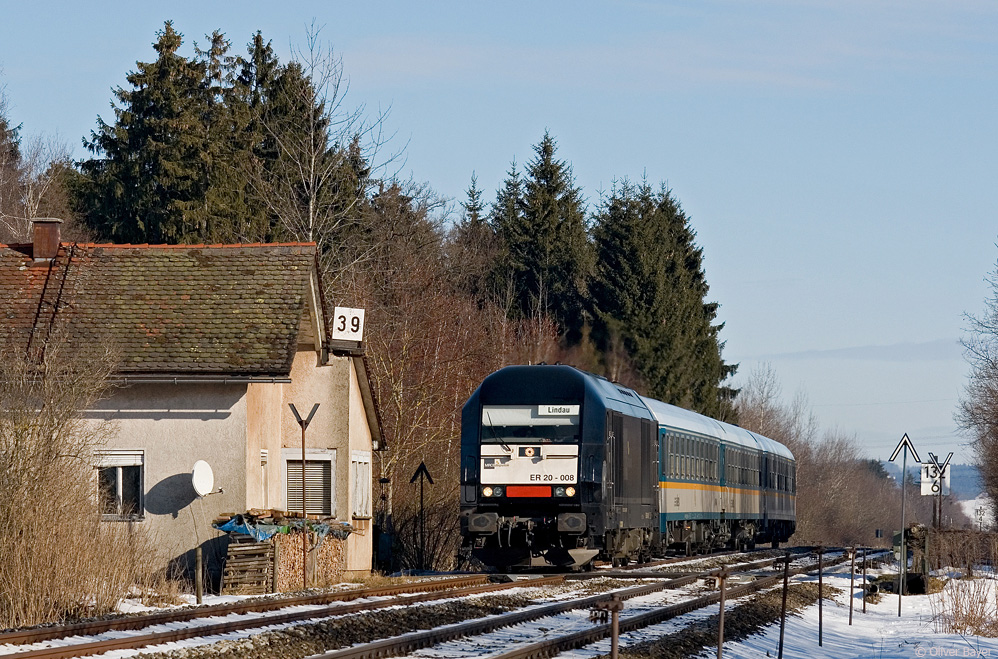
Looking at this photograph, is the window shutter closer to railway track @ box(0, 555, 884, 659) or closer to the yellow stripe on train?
railway track @ box(0, 555, 884, 659)

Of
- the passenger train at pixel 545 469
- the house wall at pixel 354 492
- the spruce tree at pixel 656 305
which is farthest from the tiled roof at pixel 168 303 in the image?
the spruce tree at pixel 656 305

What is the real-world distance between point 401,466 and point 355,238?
12385 millimetres

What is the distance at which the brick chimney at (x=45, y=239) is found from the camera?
85.7 ft

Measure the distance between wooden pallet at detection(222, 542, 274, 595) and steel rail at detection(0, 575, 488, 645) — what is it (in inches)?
74.9

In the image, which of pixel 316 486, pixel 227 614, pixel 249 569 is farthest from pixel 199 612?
pixel 316 486

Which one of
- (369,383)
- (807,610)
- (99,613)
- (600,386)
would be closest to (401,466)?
(369,383)

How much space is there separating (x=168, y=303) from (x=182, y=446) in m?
2.91

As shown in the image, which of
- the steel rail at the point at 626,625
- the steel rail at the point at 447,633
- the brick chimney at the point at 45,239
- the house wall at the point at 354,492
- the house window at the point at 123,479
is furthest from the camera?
the house wall at the point at 354,492

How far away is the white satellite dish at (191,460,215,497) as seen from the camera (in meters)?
22.3

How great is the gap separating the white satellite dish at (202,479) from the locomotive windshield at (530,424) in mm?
4391

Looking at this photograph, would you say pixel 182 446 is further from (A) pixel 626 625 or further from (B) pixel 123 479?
(A) pixel 626 625

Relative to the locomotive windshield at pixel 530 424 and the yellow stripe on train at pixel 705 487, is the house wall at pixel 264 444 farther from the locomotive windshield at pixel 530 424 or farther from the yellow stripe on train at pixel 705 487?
the yellow stripe on train at pixel 705 487

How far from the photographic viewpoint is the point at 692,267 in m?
74.4

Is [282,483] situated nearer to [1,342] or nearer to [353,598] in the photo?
[1,342]
